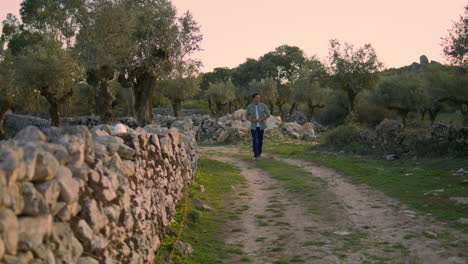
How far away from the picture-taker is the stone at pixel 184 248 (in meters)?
6.18

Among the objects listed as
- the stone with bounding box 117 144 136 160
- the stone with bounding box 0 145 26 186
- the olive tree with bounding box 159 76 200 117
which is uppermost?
the olive tree with bounding box 159 76 200 117

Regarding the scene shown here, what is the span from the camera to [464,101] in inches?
1241

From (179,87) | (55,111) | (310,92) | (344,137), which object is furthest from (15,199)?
(310,92)

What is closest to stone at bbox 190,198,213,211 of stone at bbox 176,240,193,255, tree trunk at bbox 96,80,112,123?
stone at bbox 176,240,193,255

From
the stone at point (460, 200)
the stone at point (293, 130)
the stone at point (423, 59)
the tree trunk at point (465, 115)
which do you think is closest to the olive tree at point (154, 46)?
the stone at point (293, 130)

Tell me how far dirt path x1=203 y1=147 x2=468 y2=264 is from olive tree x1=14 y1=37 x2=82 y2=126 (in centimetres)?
2306

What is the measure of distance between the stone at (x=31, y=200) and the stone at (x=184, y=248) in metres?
3.22

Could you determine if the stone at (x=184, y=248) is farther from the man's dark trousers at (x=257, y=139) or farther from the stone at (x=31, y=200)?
the man's dark trousers at (x=257, y=139)

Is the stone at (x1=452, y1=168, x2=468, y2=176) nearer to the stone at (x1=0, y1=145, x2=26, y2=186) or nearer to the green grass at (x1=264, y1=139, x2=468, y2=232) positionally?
the green grass at (x1=264, y1=139, x2=468, y2=232)

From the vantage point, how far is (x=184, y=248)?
625 cm

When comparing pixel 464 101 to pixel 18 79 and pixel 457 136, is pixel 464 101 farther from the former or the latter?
pixel 18 79

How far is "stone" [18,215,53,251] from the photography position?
9.81ft

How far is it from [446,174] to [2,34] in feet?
184

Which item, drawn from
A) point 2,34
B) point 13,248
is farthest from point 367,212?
point 2,34
